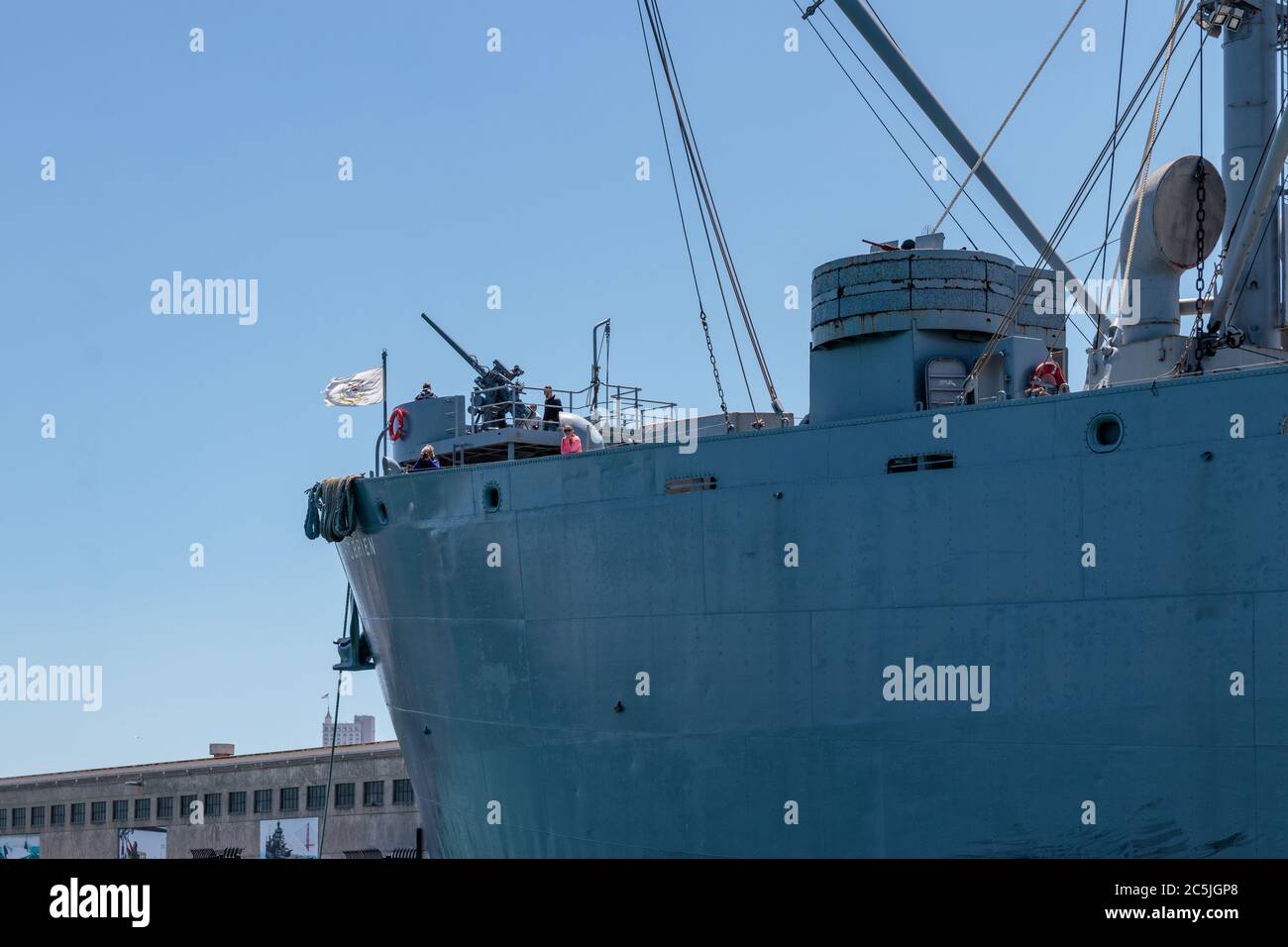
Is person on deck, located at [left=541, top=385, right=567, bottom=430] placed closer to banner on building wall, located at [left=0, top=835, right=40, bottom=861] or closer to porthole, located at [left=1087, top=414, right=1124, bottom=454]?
porthole, located at [left=1087, top=414, right=1124, bottom=454]

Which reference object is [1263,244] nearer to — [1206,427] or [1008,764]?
[1206,427]

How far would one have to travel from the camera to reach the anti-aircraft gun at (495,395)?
90.4 feet

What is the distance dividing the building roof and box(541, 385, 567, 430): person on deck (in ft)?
83.7

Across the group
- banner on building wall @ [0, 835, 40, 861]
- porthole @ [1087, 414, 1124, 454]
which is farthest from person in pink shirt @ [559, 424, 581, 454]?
banner on building wall @ [0, 835, 40, 861]

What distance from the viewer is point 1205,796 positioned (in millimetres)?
17547

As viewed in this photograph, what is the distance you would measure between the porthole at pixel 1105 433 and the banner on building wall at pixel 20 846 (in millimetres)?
57786

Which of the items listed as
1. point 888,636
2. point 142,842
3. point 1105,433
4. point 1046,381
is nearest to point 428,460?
point 888,636

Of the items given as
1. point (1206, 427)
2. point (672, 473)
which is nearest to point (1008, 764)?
point (1206, 427)

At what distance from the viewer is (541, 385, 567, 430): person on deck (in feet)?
89.5

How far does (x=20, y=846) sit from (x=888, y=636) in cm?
5704

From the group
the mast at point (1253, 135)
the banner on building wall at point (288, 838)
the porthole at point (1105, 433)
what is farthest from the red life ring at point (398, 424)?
the banner on building wall at point (288, 838)

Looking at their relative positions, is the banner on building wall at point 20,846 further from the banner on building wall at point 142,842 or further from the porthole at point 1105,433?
the porthole at point 1105,433

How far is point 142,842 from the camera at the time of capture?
198 feet
